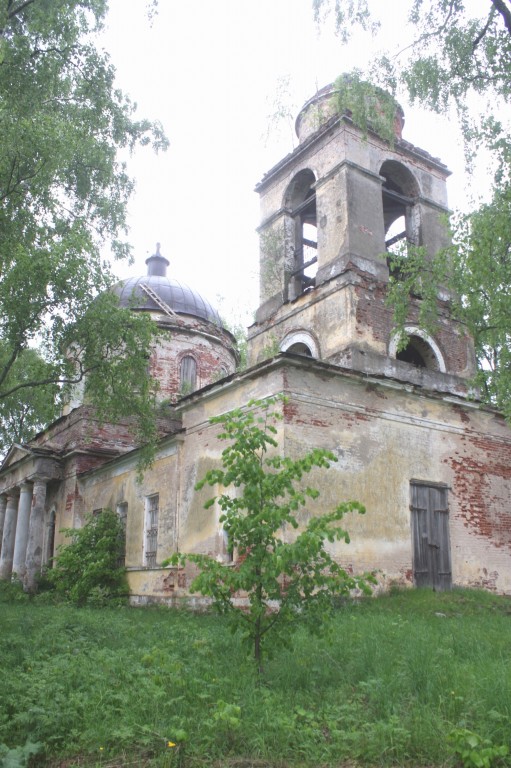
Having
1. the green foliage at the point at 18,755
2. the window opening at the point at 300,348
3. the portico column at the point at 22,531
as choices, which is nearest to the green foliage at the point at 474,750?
the green foliage at the point at 18,755

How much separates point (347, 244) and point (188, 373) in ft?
33.9

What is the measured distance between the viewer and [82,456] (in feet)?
61.8

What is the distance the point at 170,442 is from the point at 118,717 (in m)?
9.43

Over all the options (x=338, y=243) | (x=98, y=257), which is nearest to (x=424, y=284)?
(x=338, y=243)

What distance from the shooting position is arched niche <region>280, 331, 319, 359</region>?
14.2 m

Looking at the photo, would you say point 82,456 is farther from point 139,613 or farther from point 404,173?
point 404,173

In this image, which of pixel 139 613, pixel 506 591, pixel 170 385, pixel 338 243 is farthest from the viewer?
pixel 170 385

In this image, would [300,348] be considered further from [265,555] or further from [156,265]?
[156,265]

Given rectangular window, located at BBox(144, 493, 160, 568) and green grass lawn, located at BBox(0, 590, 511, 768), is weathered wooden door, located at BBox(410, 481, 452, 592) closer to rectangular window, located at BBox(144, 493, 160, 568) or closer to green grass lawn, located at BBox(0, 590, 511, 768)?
green grass lawn, located at BBox(0, 590, 511, 768)

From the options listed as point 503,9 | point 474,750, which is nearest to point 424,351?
point 503,9

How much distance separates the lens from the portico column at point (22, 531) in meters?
19.2

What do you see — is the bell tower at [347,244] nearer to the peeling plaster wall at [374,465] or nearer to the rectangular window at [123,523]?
the peeling plaster wall at [374,465]

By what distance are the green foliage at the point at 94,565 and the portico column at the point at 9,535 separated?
575 cm

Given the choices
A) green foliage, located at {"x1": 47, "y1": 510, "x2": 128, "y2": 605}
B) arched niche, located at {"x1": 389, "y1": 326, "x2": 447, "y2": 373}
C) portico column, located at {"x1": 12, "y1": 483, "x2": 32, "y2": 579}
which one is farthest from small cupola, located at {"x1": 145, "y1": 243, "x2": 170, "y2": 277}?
arched niche, located at {"x1": 389, "y1": 326, "x2": 447, "y2": 373}
